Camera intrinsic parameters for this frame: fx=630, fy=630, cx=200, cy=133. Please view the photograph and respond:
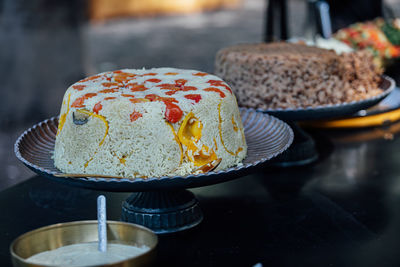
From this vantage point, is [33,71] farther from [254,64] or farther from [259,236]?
[259,236]

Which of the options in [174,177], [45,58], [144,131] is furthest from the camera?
[45,58]

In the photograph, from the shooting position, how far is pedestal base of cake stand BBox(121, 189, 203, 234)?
1.54 m

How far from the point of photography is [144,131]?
146cm

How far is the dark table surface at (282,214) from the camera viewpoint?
4.73 feet

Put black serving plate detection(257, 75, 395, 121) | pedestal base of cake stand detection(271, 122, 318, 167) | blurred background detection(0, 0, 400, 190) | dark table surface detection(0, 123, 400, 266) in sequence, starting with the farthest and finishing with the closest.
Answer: blurred background detection(0, 0, 400, 190) → pedestal base of cake stand detection(271, 122, 318, 167) → black serving plate detection(257, 75, 395, 121) → dark table surface detection(0, 123, 400, 266)

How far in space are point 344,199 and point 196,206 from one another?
442 mm

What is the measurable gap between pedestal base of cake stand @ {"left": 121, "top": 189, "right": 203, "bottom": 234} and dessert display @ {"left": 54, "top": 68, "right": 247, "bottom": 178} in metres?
0.09

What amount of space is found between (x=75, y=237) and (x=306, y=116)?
94cm

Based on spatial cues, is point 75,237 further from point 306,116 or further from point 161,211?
point 306,116

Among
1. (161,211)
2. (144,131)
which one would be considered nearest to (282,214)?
(161,211)

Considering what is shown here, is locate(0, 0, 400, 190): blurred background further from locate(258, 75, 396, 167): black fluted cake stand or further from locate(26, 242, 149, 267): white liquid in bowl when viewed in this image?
locate(26, 242, 149, 267): white liquid in bowl

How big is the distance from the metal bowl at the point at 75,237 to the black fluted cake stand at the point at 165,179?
124 mm

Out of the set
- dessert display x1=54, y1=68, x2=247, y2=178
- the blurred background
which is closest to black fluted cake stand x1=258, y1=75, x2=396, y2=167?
dessert display x1=54, y1=68, x2=247, y2=178

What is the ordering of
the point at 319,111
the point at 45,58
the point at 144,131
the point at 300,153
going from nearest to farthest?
the point at 144,131
the point at 319,111
the point at 300,153
the point at 45,58
